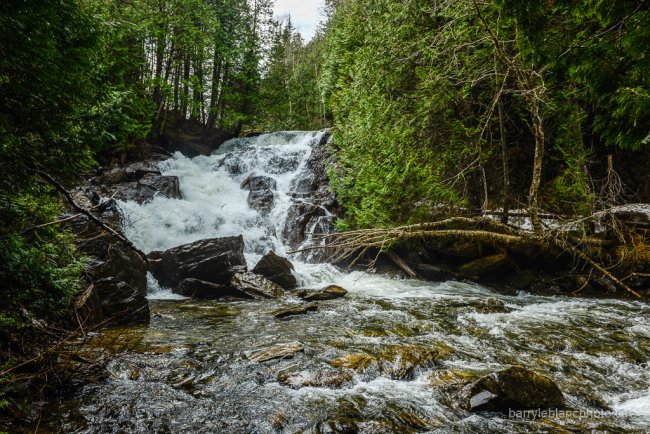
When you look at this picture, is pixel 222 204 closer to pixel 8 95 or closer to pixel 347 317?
pixel 347 317

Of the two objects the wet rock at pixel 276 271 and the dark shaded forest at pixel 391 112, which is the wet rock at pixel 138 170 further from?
the wet rock at pixel 276 271

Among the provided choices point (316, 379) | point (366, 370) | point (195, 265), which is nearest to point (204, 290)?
point (195, 265)

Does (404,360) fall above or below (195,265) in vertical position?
below

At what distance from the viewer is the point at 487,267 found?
11219mm

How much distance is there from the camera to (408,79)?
995 centimetres

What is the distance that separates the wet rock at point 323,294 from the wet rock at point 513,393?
557cm

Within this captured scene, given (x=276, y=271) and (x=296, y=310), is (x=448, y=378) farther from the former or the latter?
(x=276, y=271)

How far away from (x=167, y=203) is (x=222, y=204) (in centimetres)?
250

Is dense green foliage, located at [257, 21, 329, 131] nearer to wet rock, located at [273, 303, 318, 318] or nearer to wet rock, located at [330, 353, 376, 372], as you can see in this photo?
wet rock, located at [273, 303, 318, 318]

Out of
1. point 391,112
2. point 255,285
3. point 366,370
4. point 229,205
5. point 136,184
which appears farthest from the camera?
point 229,205

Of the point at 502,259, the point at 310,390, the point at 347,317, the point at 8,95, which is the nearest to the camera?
the point at 8,95

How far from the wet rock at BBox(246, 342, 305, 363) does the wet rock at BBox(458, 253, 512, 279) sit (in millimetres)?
7781

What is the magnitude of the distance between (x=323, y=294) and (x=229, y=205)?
8.60 m

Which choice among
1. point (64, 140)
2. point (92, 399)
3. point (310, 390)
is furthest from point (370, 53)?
point (92, 399)
